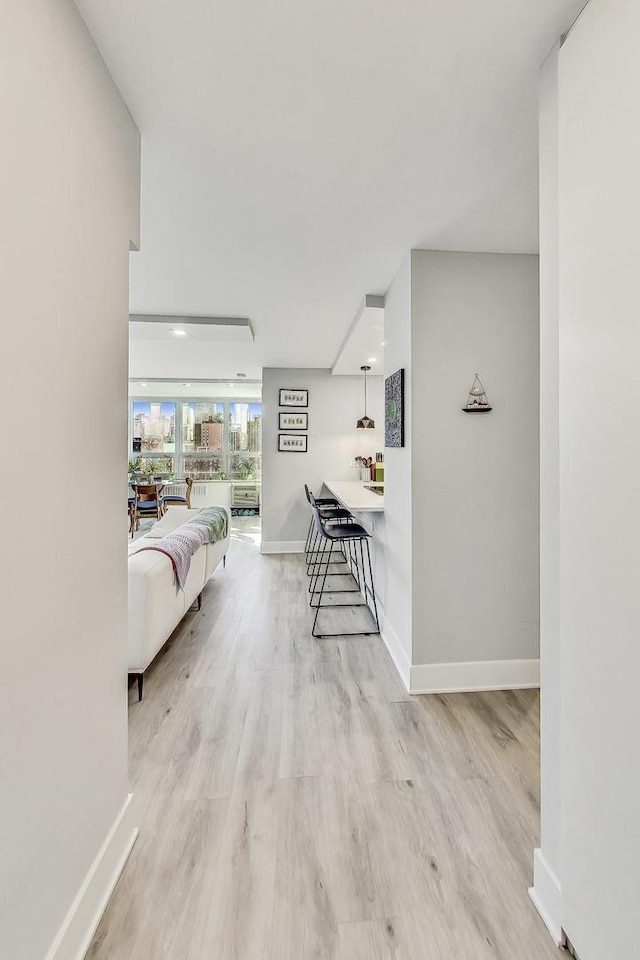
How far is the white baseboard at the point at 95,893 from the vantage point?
→ 1.03 metres

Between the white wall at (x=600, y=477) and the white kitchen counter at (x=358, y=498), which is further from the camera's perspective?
the white kitchen counter at (x=358, y=498)

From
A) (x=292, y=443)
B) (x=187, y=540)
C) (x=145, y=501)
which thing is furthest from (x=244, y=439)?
(x=187, y=540)

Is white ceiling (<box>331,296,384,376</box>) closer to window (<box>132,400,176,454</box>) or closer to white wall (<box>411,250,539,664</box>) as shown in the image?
white wall (<box>411,250,539,664</box>)

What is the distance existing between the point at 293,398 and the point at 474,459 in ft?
12.2

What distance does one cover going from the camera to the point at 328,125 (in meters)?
1.47

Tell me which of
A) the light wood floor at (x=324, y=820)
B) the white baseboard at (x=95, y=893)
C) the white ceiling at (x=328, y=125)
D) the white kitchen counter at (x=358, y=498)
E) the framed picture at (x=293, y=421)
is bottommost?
the light wood floor at (x=324, y=820)

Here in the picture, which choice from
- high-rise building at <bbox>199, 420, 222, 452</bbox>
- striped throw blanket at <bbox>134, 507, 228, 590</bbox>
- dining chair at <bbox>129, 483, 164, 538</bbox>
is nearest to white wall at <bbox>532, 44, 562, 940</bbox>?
striped throw blanket at <bbox>134, 507, 228, 590</bbox>

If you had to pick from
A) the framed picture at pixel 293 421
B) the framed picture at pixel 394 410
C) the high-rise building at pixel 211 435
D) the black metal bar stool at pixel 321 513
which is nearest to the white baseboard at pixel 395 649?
the black metal bar stool at pixel 321 513

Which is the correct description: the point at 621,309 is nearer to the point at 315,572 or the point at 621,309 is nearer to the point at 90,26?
the point at 90,26

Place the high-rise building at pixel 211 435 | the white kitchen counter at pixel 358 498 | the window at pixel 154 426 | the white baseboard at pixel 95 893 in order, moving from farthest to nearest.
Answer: the high-rise building at pixel 211 435, the window at pixel 154 426, the white kitchen counter at pixel 358 498, the white baseboard at pixel 95 893

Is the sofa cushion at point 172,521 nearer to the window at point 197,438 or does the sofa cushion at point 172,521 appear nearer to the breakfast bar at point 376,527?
the breakfast bar at point 376,527

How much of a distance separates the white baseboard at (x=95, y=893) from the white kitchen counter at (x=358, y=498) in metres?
2.19

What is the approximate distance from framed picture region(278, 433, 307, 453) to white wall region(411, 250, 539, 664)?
3542 mm

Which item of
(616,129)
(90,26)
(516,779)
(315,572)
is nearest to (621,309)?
(616,129)
